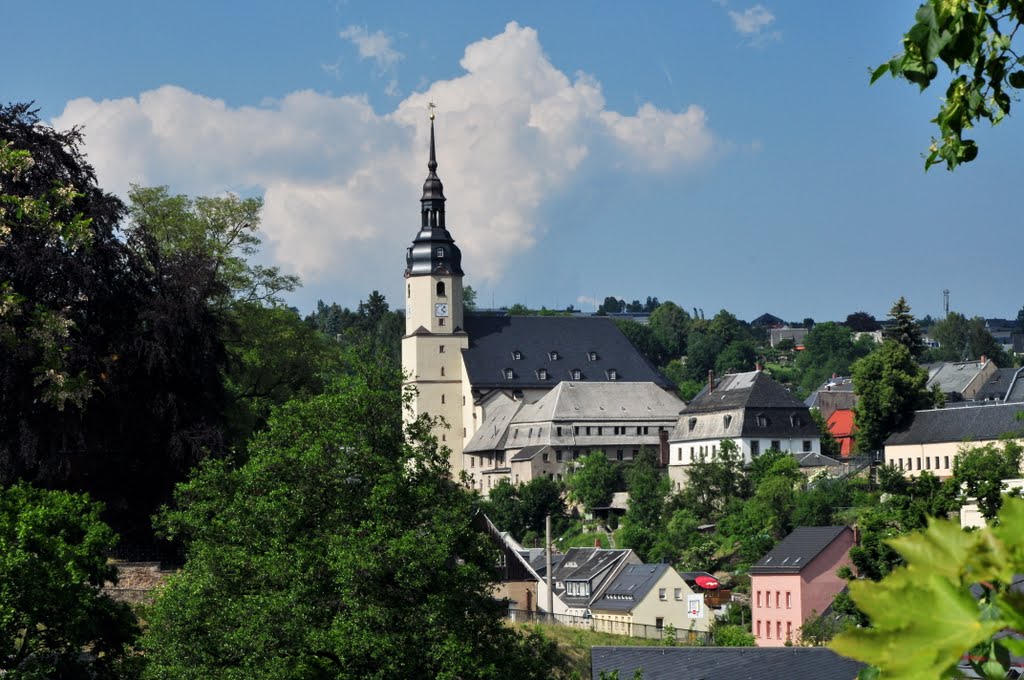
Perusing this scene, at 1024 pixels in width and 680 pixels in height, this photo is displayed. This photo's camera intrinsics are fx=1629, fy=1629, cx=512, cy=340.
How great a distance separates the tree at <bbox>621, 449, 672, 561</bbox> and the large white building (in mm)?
21480

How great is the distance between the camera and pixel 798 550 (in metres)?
63.9

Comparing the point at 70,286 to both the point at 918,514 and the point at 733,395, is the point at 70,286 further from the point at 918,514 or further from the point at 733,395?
the point at 733,395

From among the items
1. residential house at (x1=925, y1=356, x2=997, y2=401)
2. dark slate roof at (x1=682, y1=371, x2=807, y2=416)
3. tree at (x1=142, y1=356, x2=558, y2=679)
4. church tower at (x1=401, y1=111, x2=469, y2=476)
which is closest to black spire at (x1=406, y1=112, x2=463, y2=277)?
church tower at (x1=401, y1=111, x2=469, y2=476)

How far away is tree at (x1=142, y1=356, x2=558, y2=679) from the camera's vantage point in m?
24.4

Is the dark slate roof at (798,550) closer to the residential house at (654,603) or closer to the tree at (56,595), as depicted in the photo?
the residential house at (654,603)

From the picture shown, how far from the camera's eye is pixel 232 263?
55.6 metres

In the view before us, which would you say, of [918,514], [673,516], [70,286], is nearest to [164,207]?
[70,286]

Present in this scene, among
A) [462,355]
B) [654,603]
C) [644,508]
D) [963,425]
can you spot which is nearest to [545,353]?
[462,355]

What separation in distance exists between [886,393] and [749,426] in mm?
10368

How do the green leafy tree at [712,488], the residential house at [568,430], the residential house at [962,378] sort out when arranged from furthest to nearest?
the residential house at [962,378] → the residential house at [568,430] → the green leafy tree at [712,488]

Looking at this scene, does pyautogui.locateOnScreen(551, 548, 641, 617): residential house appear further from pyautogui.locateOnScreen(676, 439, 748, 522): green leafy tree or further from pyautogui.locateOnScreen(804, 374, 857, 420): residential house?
pyautogui.locateOnScreen(804, 374, 857, 420): residential house

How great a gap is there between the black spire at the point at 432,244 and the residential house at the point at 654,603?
47.3m

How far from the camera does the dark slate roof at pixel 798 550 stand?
62594 millimetres

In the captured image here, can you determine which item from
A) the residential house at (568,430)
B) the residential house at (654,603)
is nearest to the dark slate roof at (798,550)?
the residential house at (654,603)
